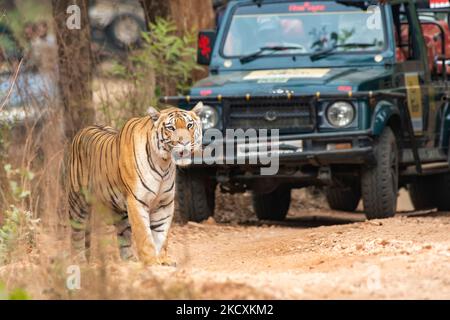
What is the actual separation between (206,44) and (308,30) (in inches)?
39.9

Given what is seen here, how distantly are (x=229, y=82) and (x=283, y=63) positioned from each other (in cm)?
64

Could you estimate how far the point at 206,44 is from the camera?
1224 cm

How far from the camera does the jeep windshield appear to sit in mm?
11852

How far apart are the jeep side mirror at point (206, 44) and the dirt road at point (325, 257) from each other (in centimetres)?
163

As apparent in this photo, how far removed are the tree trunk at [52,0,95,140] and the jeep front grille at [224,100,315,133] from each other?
1641 mm

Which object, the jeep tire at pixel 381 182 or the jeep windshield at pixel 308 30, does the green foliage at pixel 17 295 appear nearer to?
the jeep tire at pixel 381 182

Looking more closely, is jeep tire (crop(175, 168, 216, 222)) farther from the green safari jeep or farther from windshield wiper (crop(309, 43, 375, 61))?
windshield wiper (crop(309, 43, 375, 61))

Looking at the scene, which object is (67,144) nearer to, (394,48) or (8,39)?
(8,39)

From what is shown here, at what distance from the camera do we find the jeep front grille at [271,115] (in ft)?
36.4

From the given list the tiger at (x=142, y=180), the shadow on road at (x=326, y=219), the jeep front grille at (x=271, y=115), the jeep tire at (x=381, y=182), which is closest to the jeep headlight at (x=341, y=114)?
the jeep front grille at (x=271, y=115)

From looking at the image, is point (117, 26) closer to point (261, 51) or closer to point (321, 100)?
point (261, 51)

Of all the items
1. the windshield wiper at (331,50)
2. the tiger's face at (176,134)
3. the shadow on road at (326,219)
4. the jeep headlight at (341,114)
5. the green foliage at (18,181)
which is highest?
the windshield wiper at (331,50)

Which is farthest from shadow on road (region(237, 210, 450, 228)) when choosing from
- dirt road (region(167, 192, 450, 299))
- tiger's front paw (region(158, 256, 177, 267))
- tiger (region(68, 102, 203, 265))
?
tiger's front paw (region(158, 256, 177, 267))
